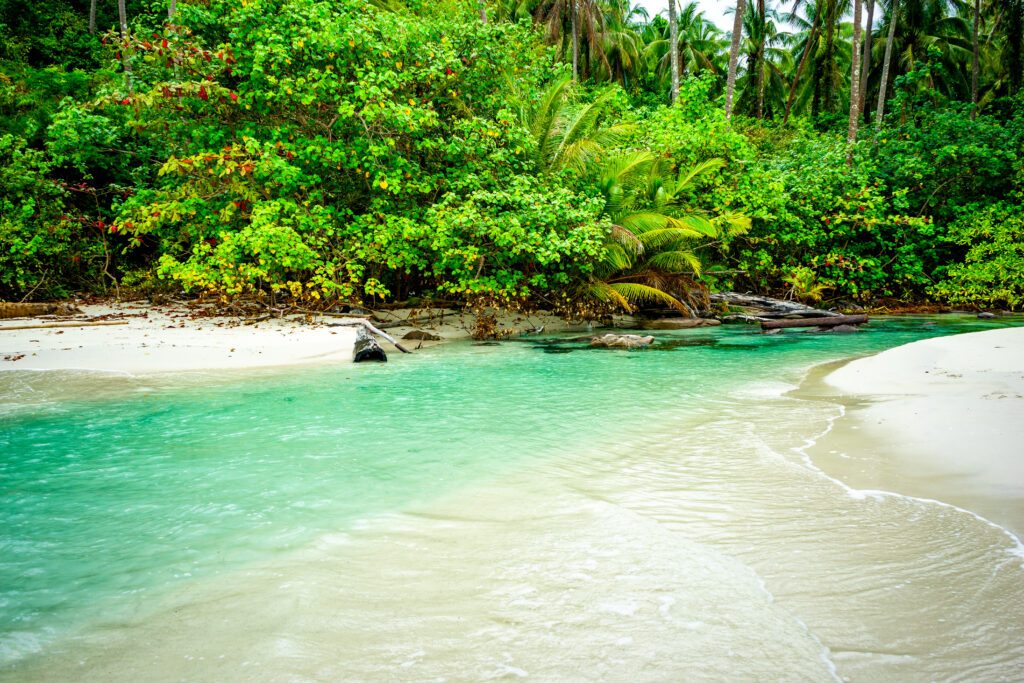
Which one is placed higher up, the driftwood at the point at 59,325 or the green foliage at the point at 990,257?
the green foliage at the point at 990,257

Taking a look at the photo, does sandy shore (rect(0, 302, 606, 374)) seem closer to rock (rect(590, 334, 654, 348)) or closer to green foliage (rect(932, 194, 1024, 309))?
rock (rect(590, 334, 654, 348))

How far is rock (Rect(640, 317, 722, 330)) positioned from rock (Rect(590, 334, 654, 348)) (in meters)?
2.78

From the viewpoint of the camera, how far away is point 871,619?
2.18m

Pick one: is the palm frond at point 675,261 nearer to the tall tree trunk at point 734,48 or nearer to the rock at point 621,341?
the rock at point 621,341

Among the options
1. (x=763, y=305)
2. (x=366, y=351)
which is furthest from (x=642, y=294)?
(x=366, y=351)

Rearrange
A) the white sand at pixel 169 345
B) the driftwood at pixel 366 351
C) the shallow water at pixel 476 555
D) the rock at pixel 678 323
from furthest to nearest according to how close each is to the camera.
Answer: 1. the rock at pixel 678 323
2. the driftwood at pixel 366 351
3. the white sand at pixel 169 345
4. the shallow water at pixel 476 555

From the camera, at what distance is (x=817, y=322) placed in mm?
12805

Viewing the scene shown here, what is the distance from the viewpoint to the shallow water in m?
2.03

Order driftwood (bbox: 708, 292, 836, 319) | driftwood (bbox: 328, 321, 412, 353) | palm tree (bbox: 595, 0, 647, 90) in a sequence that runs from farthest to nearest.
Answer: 1. palm tree (bbox: 595, 0, 647, 90)
2. driftwood (bbox: 708, 292, 836, 319)
3. driftwood (bbox: 328, 321, 412, 353)

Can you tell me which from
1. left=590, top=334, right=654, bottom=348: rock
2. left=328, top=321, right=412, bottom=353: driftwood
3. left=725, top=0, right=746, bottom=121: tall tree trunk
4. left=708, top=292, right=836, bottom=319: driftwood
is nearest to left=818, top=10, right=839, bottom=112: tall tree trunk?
left=725, top=0, right=746, bottom=121: tall tree trunk

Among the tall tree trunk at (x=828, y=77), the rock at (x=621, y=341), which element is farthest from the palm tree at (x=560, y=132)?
the tall tree trunk at (x=828, y=77)

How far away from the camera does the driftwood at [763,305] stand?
14297mm

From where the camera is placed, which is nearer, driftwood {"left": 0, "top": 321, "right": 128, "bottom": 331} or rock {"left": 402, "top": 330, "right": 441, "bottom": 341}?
driftwood {"left": 0, "top": 321, "right": 128, "bottom": 331}

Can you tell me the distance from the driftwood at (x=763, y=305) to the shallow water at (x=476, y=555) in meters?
9.54
